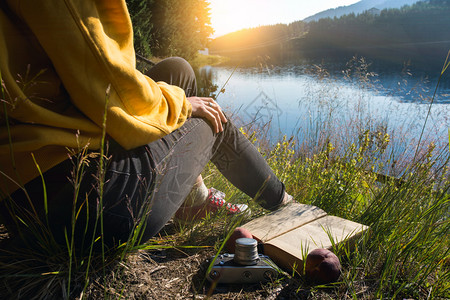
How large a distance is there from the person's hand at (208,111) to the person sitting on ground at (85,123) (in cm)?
8

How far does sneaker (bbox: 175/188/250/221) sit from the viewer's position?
1715 millimetres

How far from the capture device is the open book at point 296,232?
1.43 m

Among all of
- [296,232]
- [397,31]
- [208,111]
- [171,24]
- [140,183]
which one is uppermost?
[171,24]

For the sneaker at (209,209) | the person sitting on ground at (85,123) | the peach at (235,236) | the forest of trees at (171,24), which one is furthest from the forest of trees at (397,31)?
the person sitting on ground at (85,123)

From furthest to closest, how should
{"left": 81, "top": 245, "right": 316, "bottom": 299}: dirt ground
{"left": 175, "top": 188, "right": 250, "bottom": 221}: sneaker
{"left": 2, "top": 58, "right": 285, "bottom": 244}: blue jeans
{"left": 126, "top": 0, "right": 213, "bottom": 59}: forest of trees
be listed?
{"left": 126, "top": 0, "right": 213, "bottom": 59}: forest of trees → {"left": 175, "top": 188, "right": 250, "bottom": 221}: sneaker → {"left": 81, "top": 245, "right": 316, "bottom": 299}: dirt ground → {"left": 2, "top": 58, "right": 285, "bottom": 244}: blue jeans

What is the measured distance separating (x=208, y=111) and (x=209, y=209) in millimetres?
630

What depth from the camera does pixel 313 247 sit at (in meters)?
1.47

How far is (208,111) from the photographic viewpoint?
52.6 inches

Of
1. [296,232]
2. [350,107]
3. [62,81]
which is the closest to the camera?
[62,81]

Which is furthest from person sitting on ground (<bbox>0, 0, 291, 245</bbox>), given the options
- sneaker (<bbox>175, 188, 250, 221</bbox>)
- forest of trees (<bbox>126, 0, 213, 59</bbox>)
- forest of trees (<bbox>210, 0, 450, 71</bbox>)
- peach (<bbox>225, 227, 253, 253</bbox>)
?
forest of trees (<bbox>210, 0, 450, 71</bbox>)

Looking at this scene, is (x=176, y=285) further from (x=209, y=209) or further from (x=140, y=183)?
(x=209, y=209)

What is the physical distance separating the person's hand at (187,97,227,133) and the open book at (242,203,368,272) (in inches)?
21.3

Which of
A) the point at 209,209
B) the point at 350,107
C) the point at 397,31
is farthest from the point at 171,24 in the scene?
the point at 397,31

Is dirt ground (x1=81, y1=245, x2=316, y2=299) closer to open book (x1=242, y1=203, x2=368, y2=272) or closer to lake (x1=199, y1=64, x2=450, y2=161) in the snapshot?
open book (x1=242, y1=203, x2=368, y2=272)
